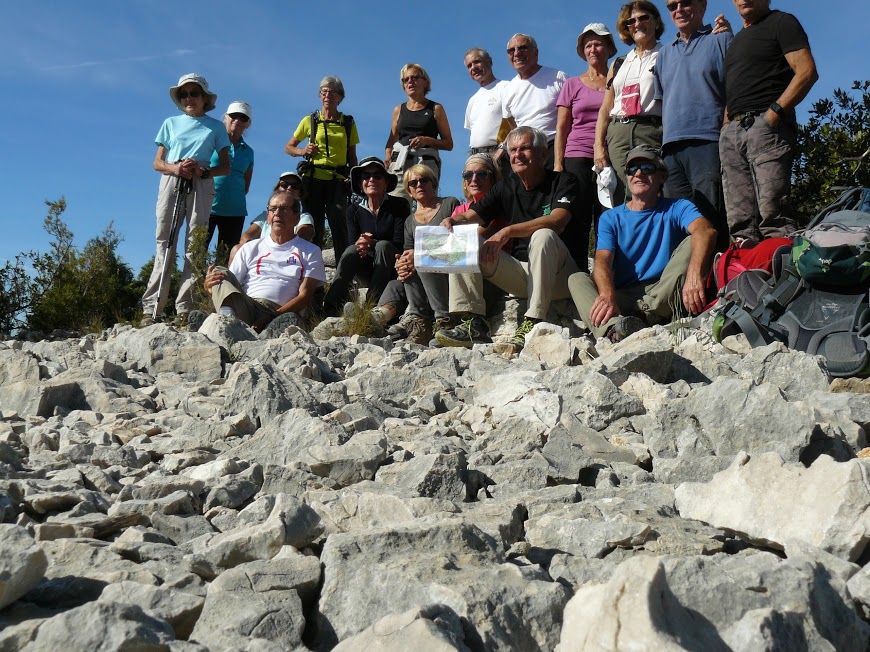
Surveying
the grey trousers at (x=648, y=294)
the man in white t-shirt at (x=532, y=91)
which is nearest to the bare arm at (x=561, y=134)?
the man in white t-shirt at (x=532, y=91)

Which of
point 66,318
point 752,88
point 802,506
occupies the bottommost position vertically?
point 802,506

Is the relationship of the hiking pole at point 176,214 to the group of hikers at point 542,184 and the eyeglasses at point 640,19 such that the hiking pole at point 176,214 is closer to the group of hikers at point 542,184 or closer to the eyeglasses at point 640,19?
the group of hikers at point 542,184

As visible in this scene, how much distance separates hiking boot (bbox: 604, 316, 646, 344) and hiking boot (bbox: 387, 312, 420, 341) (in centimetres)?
183

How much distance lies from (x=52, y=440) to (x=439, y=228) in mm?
3632

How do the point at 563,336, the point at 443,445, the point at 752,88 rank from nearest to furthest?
the point at 443,445 < the point at 563,336 < the point at 752,88

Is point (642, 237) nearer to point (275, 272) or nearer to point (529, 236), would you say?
point (529, 236)

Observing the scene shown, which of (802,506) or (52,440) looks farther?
(52,440)

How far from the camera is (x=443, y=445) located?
141 inches

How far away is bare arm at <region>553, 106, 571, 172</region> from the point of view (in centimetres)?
754

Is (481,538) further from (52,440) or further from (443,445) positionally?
(52,440)

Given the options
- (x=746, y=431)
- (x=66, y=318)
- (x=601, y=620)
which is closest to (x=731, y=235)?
(x=746, y=431)

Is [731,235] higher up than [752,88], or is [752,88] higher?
[752,88]

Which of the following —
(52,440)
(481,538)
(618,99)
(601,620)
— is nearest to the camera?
(601,620)

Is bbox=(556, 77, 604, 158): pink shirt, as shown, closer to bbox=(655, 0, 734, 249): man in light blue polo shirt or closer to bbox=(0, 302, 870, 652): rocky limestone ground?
bbox=(655, 0, 734, 249): man in light blue polo shirt
